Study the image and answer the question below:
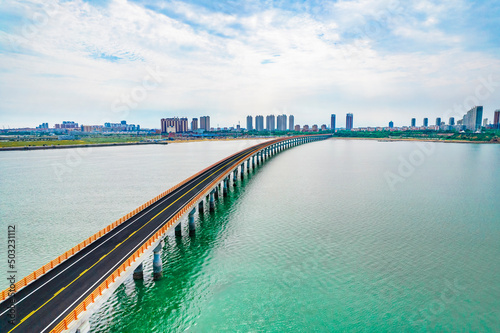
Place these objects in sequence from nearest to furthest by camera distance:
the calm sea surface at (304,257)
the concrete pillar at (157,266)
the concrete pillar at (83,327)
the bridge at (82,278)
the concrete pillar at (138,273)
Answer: the bridge at (82,278) → the concrete pillar at (83,327) → the calm sea surface at (304,257) → the concrete pillar at (138,273) → the concrete pillar at (157,266)

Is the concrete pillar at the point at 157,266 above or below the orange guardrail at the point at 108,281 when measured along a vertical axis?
below

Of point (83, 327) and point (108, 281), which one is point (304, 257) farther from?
point (83, 327)

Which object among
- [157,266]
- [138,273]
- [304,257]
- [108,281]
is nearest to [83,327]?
[108,281]

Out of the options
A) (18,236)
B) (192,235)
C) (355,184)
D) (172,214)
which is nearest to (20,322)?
(172,214)

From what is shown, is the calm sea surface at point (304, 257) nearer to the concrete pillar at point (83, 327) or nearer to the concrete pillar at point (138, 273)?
the concrete pillar at point (138, 273)

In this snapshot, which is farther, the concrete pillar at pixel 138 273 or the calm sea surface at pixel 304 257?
the concrete pillar at pixel 138 273

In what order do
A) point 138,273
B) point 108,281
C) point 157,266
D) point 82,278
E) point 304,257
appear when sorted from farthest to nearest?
point 304,257 → point 157,266 → point 138,273 → point 82,278 → point 108,281

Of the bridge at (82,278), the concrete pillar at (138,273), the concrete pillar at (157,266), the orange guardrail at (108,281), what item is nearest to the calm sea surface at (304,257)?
the concrete pillar at (138,273)

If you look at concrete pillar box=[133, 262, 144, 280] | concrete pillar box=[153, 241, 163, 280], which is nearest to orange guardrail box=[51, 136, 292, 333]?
concrete pillar box=[153, 241, 163, 280]

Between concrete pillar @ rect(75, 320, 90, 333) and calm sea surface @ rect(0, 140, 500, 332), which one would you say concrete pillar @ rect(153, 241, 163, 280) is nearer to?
calm sea surface @ rect(0, 140, 500, 332)
